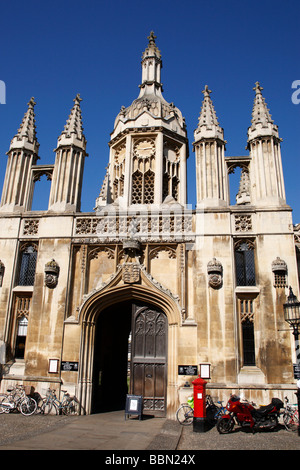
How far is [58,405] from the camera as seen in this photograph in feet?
40.3

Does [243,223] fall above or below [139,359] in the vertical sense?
above

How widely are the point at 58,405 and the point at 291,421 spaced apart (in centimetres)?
741

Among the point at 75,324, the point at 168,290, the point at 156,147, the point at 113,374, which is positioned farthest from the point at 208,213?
the point at 113,374

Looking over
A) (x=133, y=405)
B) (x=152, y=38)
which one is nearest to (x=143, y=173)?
(x=152, y=38)

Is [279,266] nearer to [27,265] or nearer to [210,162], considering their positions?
[210,162]

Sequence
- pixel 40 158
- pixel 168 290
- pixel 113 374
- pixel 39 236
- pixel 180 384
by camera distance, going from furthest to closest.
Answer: pixel 40 158, pixel 113 374, pixel 39 236, pixel 168 290, pixel 180 384

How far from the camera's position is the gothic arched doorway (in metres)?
13.1

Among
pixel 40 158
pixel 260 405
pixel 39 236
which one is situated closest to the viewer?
pixel 260 405

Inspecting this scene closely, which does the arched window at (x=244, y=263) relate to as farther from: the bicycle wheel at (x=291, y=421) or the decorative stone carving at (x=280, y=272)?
the bicycle wheel at (x=291, y=421)

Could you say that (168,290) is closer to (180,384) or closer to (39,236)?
(180,384)

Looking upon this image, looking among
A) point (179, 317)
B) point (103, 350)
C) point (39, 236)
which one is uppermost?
point (39, 236)

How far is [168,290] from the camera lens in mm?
13219

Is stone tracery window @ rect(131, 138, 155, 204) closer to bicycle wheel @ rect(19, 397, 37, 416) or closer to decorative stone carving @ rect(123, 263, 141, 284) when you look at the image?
decorative stone carving @ rect(123, 263, 141, 284)
